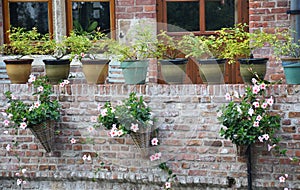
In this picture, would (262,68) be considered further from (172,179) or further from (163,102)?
(172,179)

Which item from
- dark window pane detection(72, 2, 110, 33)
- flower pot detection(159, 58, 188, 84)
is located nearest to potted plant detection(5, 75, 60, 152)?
flower pot detection(159, 58, 188, 84)

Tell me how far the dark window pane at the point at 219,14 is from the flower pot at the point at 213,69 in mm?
1222

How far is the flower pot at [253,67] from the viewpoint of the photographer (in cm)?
429

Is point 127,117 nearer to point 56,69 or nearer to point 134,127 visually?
point 134,127

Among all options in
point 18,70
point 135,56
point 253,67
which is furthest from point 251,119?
point 18,70

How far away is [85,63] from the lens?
4.69m

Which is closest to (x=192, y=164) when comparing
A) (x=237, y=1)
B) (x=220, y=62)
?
(x=220, y=62)

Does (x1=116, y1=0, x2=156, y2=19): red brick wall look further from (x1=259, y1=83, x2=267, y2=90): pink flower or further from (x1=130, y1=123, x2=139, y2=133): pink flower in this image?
(x1=259, y1=83, x2=267, y2=90): pink flower

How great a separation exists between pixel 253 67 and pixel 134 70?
3.30 feet

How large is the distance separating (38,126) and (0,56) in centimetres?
146

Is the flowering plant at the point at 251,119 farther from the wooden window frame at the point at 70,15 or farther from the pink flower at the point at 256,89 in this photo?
the wooden window frame at the point at 70,15

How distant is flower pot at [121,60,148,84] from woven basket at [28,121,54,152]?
31.0 inches

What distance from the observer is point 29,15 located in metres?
5.70

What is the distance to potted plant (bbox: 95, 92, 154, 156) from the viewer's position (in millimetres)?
4285
